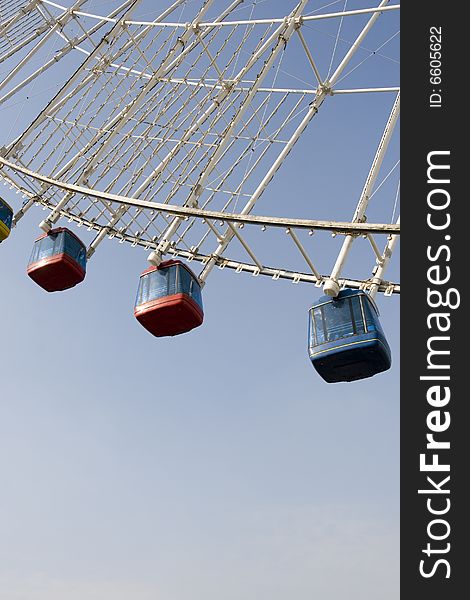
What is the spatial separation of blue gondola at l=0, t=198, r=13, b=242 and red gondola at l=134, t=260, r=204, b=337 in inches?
A: 266

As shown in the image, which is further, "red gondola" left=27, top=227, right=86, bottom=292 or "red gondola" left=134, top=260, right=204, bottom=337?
"red gondola" left=27, top=227, right=86, bottom=292

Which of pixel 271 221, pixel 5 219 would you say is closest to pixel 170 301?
pixel 271 221

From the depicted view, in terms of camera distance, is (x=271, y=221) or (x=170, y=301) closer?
(x=271, y=221)

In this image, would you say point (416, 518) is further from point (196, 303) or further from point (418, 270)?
point (196, 303)

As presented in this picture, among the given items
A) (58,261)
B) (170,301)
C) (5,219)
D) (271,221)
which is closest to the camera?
(271,221)

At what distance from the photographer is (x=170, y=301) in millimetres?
14711

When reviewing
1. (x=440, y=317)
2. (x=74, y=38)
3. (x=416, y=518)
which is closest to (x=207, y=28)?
(x=74, y=38)

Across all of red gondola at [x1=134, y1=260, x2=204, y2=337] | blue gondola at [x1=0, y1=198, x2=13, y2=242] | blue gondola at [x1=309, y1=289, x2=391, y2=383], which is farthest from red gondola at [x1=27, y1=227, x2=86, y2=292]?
blue gondola at [x1=309, y1=289, x2=391, y2=383]

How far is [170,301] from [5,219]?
789cm

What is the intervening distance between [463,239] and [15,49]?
67.0 feet

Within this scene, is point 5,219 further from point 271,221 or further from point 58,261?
point 271,221

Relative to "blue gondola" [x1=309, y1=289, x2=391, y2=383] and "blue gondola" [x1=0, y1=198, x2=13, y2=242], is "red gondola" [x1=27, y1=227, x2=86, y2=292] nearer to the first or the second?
"blue gondola" [x1=0, y1=198, x2=13, y2=242]

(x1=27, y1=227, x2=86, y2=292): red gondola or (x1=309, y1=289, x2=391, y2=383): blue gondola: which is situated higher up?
(x1=27, y1=227, x2=86, y2=292): red gondola

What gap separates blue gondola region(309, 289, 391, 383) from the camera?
1227 centimetres
